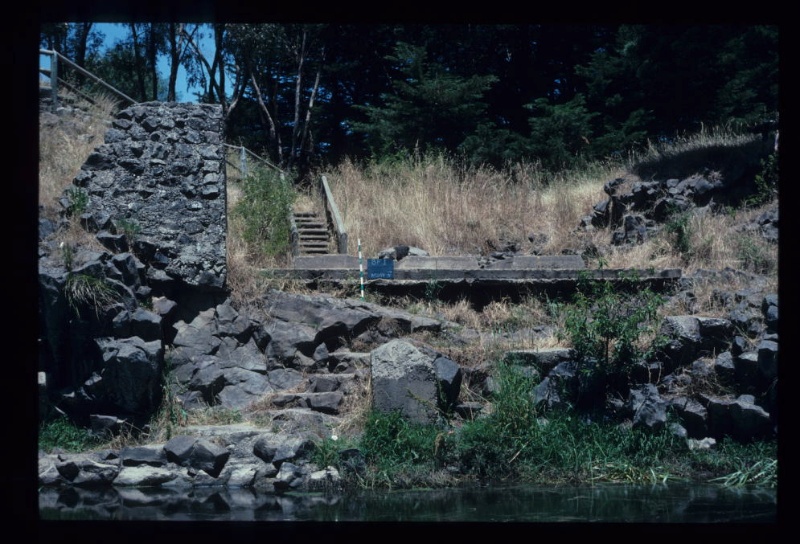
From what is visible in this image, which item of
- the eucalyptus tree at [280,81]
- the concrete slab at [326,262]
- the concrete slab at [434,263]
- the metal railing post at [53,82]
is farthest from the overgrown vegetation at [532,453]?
the eucalyptus tree at [280,81]

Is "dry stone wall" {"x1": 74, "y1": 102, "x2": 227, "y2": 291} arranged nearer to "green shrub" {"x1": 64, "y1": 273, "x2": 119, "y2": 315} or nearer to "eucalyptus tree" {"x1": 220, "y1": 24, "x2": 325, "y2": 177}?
"green shrub" {"x1": 64, "y1": 273, "x2": 119, "y2": 315}

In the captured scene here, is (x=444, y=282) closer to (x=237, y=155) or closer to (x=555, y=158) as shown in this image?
(x=555, y=158)

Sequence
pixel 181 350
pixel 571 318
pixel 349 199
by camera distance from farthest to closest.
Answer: pixel 349 199, pixel 181 350, pixel 571 318

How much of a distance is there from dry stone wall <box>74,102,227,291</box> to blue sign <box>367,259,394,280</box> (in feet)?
6.81

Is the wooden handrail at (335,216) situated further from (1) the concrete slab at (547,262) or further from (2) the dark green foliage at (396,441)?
(2) the dark green foliage at (396,441)

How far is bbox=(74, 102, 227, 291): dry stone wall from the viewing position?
9.45 m

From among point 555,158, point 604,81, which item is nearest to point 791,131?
point 555,158

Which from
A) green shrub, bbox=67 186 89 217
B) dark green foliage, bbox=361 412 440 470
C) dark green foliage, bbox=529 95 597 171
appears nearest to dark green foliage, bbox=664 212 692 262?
dark green foliage, bbox=529 95 597 171

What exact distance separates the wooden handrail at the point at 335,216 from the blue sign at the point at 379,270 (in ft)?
7.75

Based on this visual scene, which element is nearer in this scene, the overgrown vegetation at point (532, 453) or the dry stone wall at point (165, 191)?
the overgrown vegetation at point (532, 453)

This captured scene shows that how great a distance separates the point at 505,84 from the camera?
22.0m

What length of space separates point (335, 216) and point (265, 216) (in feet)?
6.74

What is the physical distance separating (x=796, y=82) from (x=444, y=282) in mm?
7788

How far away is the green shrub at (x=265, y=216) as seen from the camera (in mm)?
11570
